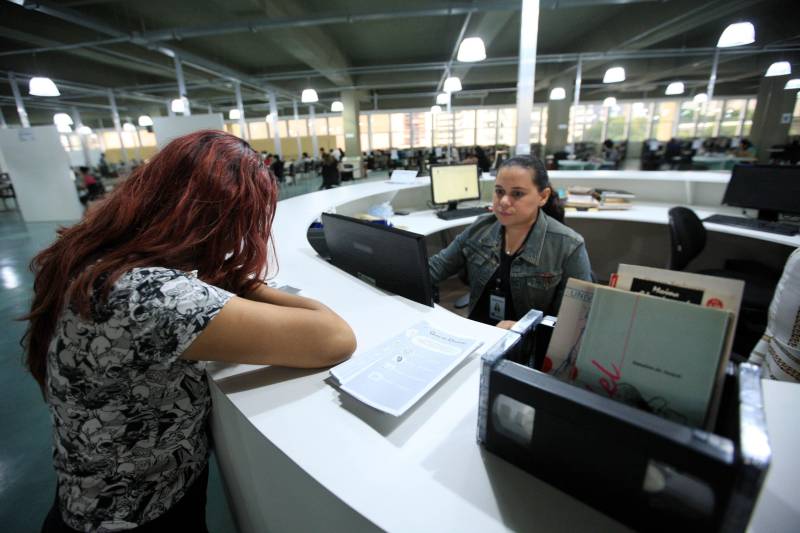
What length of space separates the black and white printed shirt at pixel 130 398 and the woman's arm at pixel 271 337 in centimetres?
3

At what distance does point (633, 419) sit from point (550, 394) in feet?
0.30

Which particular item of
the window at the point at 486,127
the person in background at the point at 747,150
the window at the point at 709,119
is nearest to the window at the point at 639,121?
the window at the point at 709,119

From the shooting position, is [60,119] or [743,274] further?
[60,119]

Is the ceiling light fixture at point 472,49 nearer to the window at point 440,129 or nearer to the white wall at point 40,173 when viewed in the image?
the white wall at point 40,173

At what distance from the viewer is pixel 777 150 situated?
29.6ft

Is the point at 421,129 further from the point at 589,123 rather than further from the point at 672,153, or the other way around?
the point at 672,153

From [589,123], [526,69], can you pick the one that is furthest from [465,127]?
[526,69]

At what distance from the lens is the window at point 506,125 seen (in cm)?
1554

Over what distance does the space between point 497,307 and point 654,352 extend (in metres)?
1.27

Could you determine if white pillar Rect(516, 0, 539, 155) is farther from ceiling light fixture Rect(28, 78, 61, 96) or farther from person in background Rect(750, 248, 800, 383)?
ceiling light fixture Rect(28, 78, 61, 96)

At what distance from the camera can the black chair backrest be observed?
2382 mm

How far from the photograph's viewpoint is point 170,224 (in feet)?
2.59

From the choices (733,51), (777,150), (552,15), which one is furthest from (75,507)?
(777,150)

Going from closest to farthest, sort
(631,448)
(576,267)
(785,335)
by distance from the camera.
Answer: (631,448) < (785,335) < (576,267)
